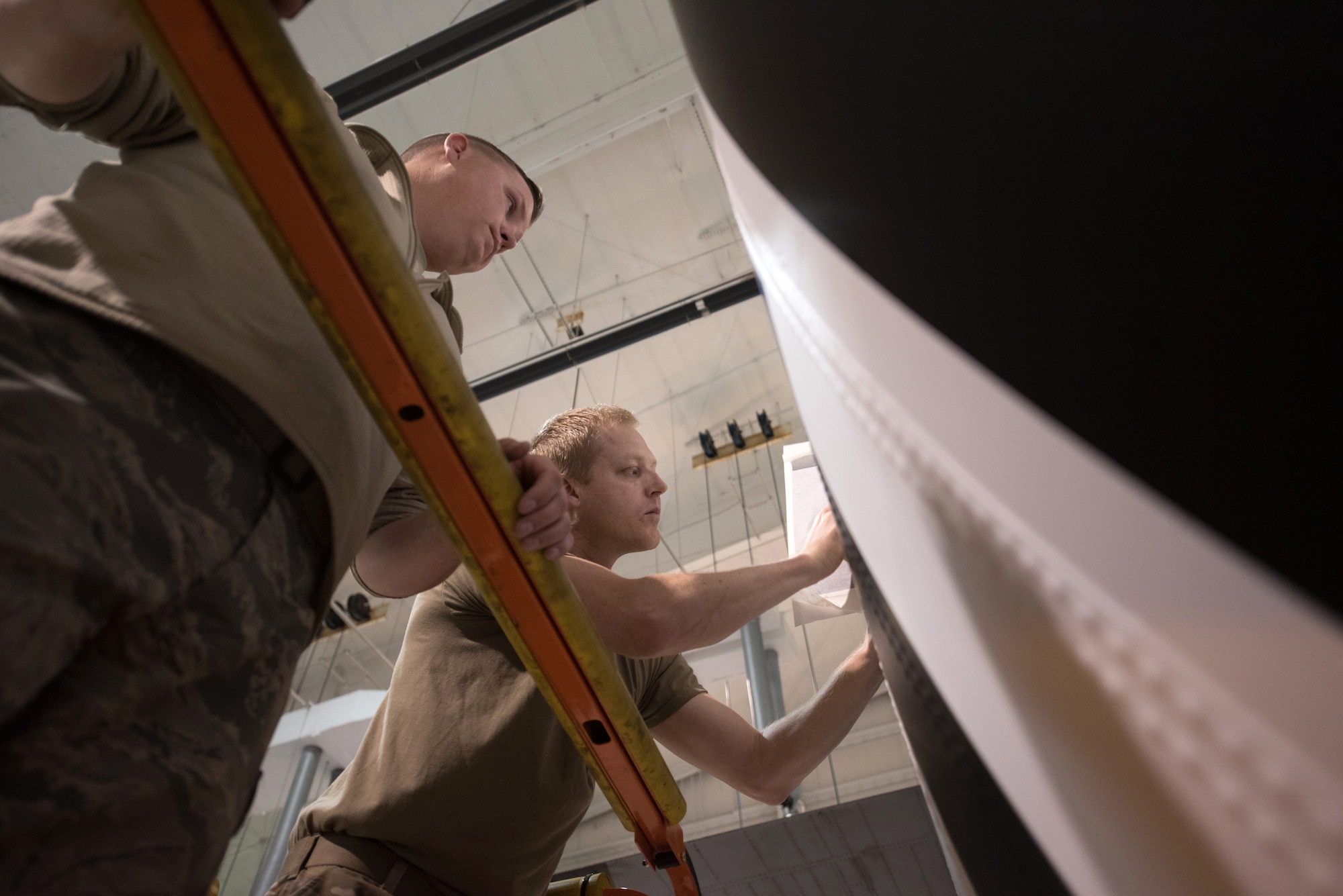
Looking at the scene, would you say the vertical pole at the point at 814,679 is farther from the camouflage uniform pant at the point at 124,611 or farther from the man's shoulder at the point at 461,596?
the camouflage uniform pant at the point at 124,611

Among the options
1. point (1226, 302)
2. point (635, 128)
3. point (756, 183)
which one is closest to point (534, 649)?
point (756, 183)

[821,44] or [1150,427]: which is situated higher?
[821,44]

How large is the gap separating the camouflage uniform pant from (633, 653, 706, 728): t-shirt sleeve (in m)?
0.94

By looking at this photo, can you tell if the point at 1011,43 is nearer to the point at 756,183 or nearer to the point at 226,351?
the point at 756,183

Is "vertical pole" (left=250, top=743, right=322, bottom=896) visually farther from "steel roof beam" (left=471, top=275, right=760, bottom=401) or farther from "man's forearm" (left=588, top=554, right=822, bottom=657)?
"man's forearm" (left=588, top=554, right=822, bottom=657)

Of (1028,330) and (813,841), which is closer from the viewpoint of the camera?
(1028,330)

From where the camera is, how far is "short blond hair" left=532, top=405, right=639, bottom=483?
159 centimetres

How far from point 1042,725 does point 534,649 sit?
50 centimetres

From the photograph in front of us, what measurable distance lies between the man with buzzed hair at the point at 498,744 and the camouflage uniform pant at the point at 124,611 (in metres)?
0.53

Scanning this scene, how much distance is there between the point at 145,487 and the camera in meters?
0.51

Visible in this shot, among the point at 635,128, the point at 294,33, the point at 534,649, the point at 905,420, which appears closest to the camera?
the point at 905,420

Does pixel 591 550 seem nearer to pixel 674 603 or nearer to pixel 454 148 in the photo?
pixel 674 603

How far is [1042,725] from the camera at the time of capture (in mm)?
427

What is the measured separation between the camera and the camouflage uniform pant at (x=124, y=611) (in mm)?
436
